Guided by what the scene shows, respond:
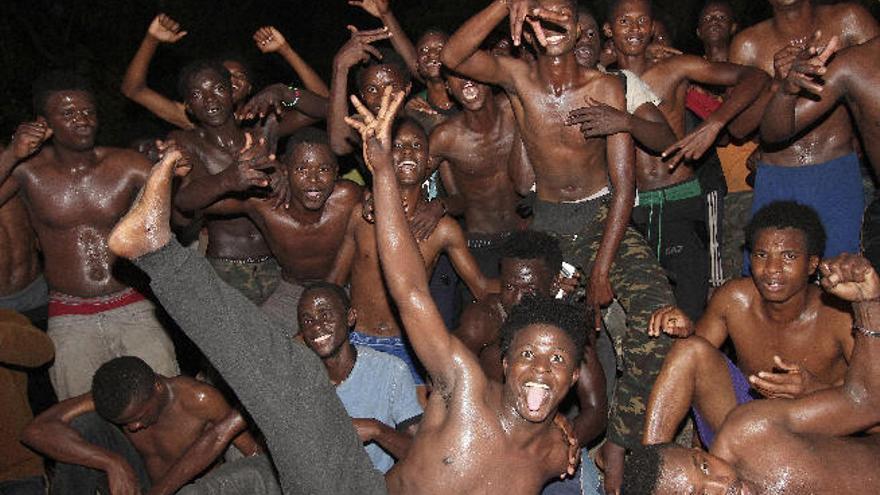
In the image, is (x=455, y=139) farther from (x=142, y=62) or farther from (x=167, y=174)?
(x=167, y=174)

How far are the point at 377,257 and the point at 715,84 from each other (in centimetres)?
232

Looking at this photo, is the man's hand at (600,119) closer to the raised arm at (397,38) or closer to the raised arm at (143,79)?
the raised arm at (397,38)

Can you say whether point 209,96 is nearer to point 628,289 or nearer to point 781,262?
point 628,289

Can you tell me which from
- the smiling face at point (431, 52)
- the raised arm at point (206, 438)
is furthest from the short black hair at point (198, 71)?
the raised arm at point (206, 438)

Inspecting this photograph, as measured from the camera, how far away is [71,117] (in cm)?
587

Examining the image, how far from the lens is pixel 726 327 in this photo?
5.05m

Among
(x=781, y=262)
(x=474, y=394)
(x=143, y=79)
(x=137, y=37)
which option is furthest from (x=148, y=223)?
(x=137, y=37)

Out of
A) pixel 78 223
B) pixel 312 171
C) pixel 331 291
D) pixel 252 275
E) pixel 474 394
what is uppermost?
pixel 312 171

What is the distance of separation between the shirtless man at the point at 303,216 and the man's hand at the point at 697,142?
1983mm

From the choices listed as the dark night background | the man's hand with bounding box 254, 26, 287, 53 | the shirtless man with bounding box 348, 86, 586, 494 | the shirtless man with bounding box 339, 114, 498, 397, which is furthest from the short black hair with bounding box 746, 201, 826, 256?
the dark night background

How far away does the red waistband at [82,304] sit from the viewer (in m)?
6.05

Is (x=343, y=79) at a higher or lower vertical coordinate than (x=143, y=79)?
higher

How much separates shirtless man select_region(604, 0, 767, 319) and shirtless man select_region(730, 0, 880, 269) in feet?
1.03

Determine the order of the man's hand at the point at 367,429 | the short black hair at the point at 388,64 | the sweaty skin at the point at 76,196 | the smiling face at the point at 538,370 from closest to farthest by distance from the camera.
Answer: the smiling face at the point at 538,370, the man's hand at the point at 367,429, the sweaty skin at the point at 76,196, the short black hair at the point at 388,64
